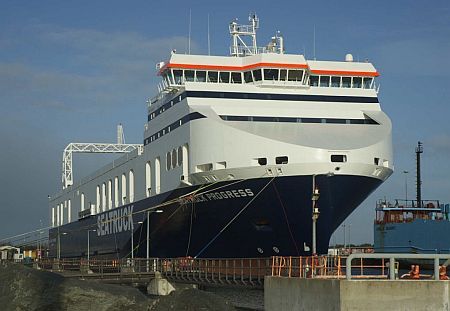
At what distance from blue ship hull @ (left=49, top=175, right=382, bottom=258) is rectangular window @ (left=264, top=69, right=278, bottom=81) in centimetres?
713

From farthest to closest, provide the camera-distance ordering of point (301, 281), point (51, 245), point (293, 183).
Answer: point (51, 245) < point (293, 183) < point (301, 281)

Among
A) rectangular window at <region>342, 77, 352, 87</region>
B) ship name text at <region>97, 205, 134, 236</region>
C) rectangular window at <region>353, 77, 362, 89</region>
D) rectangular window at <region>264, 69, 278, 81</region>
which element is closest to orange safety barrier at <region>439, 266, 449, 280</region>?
rectangular window at <region>264, 69, 278, 81</region>

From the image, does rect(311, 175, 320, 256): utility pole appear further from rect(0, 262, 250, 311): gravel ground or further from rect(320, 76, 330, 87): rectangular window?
rect(320, 76, 330, 87): rectangular window

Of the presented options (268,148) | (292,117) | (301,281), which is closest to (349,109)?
(292,117)

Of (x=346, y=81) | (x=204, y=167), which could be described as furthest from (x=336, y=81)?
(x=204, y=167)

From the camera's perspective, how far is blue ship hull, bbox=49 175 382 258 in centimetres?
3588

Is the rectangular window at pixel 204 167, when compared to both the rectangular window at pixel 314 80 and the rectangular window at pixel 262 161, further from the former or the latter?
the rectangular window at pixel 314 80

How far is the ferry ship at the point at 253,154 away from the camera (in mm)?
36094

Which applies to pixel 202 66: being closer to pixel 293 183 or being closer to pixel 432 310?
pixel 293 183

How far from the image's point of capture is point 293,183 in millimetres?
35938

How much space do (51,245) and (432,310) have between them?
67.7m

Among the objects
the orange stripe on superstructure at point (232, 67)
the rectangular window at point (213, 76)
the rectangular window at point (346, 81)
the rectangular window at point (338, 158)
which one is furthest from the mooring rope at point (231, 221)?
the rectangular window at point (346, 81)

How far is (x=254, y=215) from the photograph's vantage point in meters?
37.0

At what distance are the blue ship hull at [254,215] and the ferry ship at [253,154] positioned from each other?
5 centimetres
